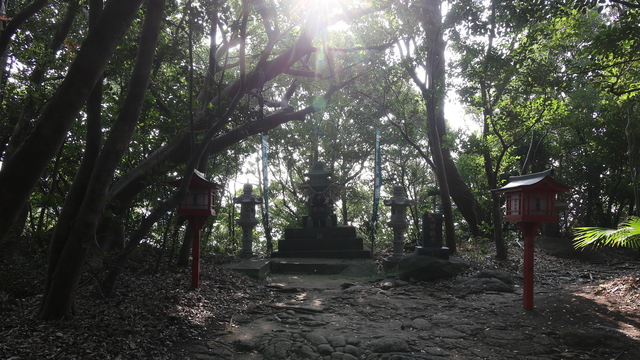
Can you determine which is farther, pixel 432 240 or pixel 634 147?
pixel 634 147

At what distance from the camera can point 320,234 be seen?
1408cm

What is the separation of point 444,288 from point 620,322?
3457 mm

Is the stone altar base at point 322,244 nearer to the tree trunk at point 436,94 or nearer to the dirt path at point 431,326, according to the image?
the tree trunk at point 436,94

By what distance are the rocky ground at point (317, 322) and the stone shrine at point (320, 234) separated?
16.3ft

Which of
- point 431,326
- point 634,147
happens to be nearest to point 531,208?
point 431,326

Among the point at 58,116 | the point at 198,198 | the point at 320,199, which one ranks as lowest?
the point at 198,198

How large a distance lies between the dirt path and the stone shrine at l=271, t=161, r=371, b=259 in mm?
5064

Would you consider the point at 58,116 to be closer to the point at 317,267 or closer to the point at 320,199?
the point at 317,267

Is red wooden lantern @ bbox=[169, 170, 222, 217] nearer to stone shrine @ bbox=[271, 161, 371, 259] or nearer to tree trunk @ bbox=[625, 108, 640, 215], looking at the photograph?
stone shrine @ bbox=[271, 161, 371, 259]

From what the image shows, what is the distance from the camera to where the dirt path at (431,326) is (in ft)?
15.0

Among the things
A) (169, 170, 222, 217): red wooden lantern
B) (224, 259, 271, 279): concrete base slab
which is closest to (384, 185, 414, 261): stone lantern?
(224, 259, 271, 279): concrete base slab

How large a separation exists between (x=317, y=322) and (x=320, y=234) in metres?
8.19

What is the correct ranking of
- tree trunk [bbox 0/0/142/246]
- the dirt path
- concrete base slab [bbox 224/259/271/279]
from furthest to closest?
concrete base slab [bbox 224/259/271/279], the dirt path, tree trunk [bbox 0/0/142/246]

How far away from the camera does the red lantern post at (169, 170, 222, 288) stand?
7.05m
